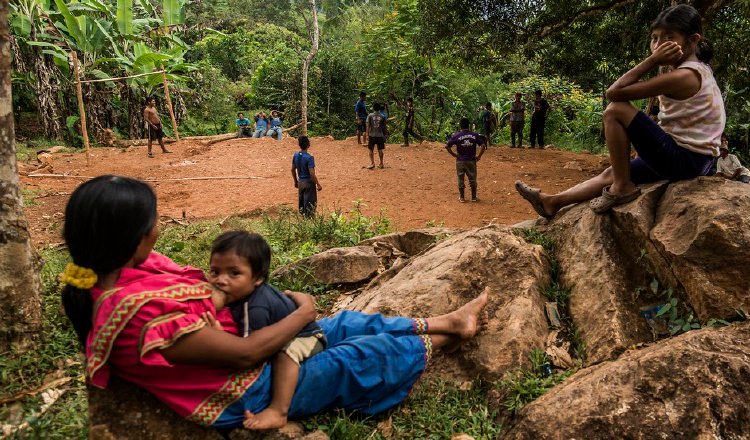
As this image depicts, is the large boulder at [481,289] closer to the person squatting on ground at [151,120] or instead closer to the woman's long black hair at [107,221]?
the woman's long black hair at [107,221]

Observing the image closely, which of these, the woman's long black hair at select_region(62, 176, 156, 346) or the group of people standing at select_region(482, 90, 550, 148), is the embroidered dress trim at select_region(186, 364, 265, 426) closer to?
the woman's long black hair at select_region(62, 176, 156, 346)

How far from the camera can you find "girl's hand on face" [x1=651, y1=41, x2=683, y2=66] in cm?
304

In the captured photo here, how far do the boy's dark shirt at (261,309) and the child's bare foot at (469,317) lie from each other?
0.91 m

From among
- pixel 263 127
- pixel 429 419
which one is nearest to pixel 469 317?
pixel 429 419

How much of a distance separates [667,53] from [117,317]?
321 centimetres

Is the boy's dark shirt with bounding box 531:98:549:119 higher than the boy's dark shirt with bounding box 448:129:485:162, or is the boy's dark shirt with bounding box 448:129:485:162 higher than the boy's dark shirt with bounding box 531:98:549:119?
the boy's dark shirt with bounding box 531:98:549:119

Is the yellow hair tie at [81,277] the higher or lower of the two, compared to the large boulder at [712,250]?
higher

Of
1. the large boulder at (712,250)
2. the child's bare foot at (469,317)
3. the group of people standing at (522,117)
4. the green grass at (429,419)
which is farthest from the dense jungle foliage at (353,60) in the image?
the green grass at (429,419)

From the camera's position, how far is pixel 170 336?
182 cm

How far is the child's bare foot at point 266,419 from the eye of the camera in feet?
6.83

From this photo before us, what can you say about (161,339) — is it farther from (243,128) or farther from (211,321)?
(243,128)

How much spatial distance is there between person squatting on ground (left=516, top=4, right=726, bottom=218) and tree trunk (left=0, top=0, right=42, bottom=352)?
3.79 meters

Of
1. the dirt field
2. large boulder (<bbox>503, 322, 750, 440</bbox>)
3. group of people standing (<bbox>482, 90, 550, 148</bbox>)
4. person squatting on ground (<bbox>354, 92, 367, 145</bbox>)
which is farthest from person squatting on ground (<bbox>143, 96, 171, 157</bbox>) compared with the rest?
large boulder (<bbox>503, 322, 750, 440</bbox>)

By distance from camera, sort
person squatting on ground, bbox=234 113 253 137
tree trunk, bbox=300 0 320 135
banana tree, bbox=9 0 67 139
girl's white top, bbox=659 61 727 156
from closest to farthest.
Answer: girl's white top, bbox=659 61 727 156 < banana tree, bbox=9 0 67 139 < tree trunk, bbox=300 0 320 135 < person squatting on ground, bbox=234 113 253 137
